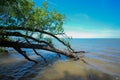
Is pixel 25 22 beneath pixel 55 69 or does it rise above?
above

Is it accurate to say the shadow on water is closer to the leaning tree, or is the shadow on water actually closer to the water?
the water

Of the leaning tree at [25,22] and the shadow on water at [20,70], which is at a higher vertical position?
the leaning tree at [25,22]

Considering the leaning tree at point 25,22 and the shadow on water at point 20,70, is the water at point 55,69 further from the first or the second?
the leaning tree at point 25,22

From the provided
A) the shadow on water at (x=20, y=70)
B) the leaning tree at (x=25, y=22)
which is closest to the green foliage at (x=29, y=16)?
the leaning tree at (x=25, y=22)

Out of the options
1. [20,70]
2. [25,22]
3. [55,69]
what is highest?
[25,22]

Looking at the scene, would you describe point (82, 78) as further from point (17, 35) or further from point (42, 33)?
point (17, 35)

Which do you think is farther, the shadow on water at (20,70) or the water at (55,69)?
the water at (55,69)

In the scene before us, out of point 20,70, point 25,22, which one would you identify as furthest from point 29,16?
point 20,70

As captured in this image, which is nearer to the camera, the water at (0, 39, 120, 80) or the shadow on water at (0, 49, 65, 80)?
the shadow on water at (0, 49, 65, 80)

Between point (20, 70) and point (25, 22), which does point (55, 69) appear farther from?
point (25, 22)

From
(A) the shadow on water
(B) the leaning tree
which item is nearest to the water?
(A) the shadow on water

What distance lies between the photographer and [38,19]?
464 inches

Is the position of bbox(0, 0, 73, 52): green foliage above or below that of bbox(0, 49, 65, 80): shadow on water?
above

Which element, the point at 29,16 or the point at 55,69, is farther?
the point at 55,69
